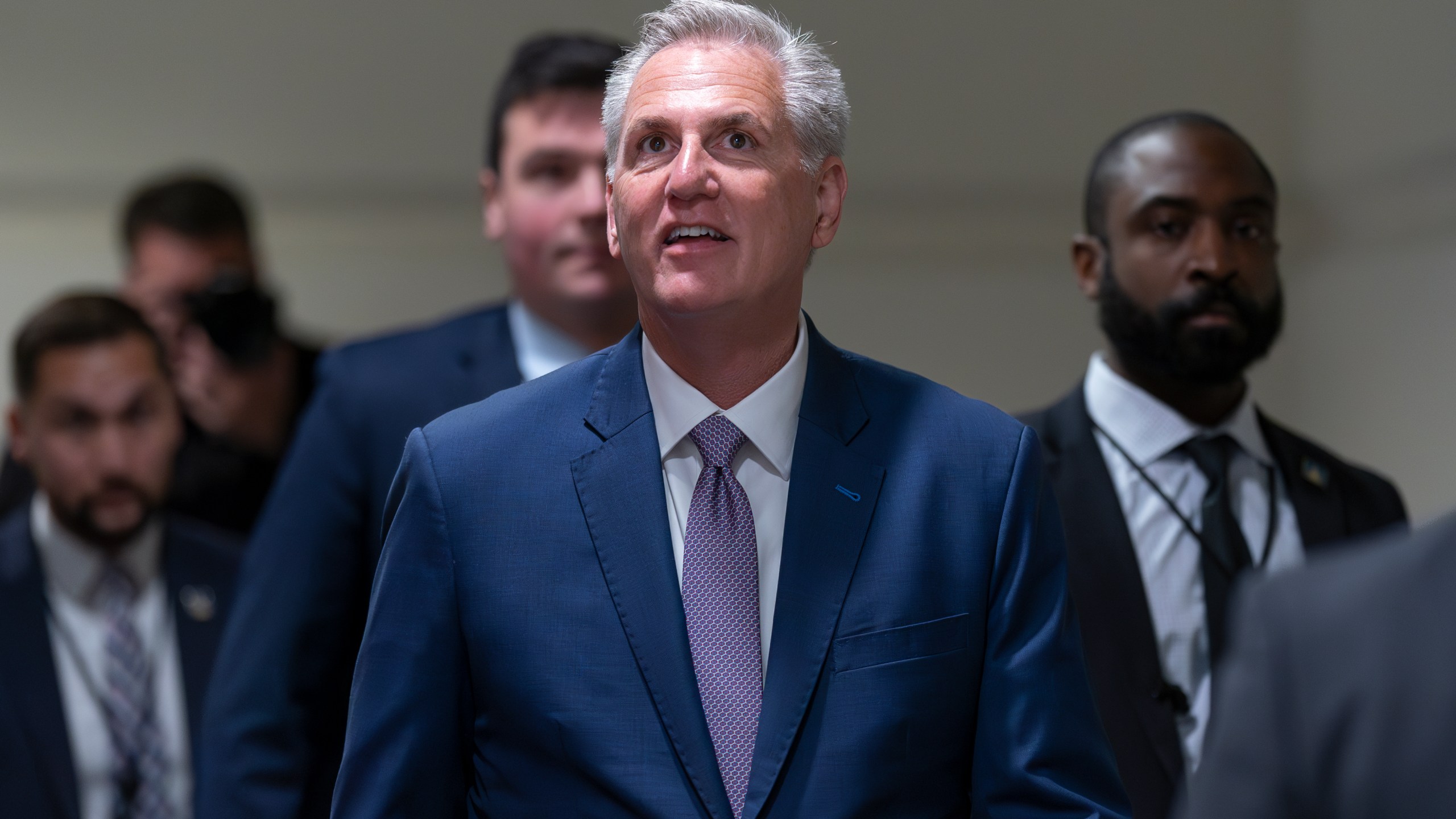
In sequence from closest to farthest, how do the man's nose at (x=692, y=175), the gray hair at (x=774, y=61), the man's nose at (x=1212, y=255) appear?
1. the man's nose at (x=692, y=175)
2. the gray hair at (x=774, y=61)
3. the man's nose at (x=1212, y=255)

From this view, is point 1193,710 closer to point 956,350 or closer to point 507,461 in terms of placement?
point 507,461

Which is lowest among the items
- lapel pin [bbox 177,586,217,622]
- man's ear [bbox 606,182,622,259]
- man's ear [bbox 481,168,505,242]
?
lapel pin [bbox 177,586,217,622]

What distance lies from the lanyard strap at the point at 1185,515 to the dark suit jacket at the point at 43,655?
1.78 m

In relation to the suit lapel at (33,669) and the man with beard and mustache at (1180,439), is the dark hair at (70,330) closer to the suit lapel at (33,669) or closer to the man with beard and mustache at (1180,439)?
the suit lapel at (33,669)

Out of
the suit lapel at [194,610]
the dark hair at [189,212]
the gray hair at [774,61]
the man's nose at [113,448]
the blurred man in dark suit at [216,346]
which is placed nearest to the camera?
the gray hair at [774,61]

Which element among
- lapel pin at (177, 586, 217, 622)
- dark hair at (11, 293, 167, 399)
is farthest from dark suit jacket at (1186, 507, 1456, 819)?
dark hair at (11, 293, 167, 399)

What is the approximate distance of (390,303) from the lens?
21.3 feet

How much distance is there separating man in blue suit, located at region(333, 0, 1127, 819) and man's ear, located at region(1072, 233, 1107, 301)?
95cm

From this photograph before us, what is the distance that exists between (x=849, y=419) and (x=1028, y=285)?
471cm

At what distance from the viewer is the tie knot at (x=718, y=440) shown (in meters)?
2.01

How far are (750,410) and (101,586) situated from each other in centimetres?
191

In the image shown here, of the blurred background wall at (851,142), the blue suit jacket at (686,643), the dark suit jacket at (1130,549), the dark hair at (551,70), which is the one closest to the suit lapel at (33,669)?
the dark hair at (551,70)

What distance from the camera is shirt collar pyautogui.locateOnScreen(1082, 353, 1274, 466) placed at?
287 cm

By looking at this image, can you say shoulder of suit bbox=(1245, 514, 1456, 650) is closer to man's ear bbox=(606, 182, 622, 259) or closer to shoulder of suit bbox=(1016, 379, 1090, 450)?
man's ear bbox=(606, 182, 622, 259)
